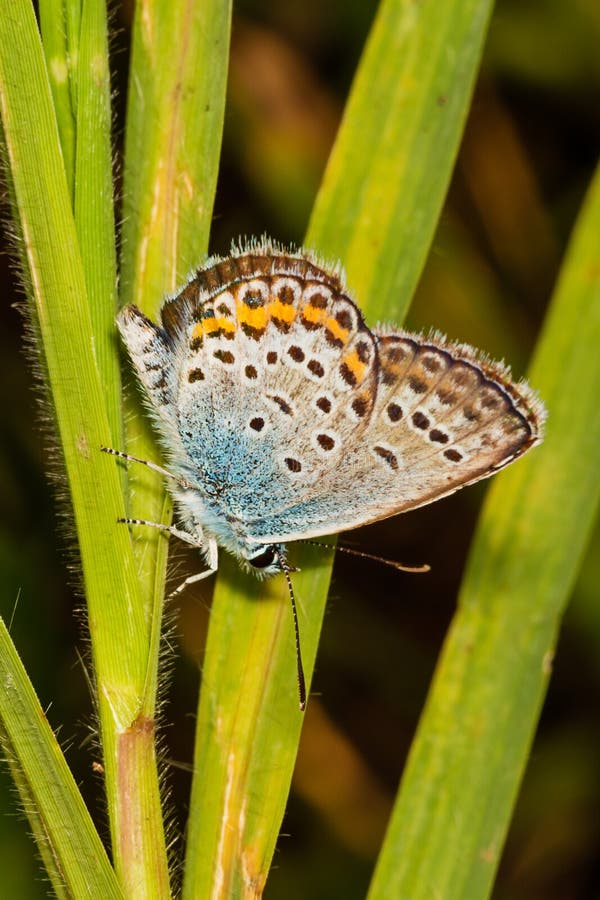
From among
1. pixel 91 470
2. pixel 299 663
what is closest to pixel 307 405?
pixel 299 663

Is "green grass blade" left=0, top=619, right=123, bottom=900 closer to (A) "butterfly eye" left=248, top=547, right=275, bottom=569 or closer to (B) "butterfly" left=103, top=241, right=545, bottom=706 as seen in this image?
(B) "butterfly" left=103, top=241, right=545, bottom=706

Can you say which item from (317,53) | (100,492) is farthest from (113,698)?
(317,53)

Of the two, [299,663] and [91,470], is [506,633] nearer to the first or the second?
[299,663]

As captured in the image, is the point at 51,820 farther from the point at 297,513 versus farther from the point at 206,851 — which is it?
the point at 297,513

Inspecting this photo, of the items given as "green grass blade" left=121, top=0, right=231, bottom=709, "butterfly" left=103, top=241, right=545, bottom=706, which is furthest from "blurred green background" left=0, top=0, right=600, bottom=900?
"green grass blade" left=121, top=0, right=231, bottom=709

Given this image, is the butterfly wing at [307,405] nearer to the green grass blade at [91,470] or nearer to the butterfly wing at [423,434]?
the butterfly wing at [423,434]
